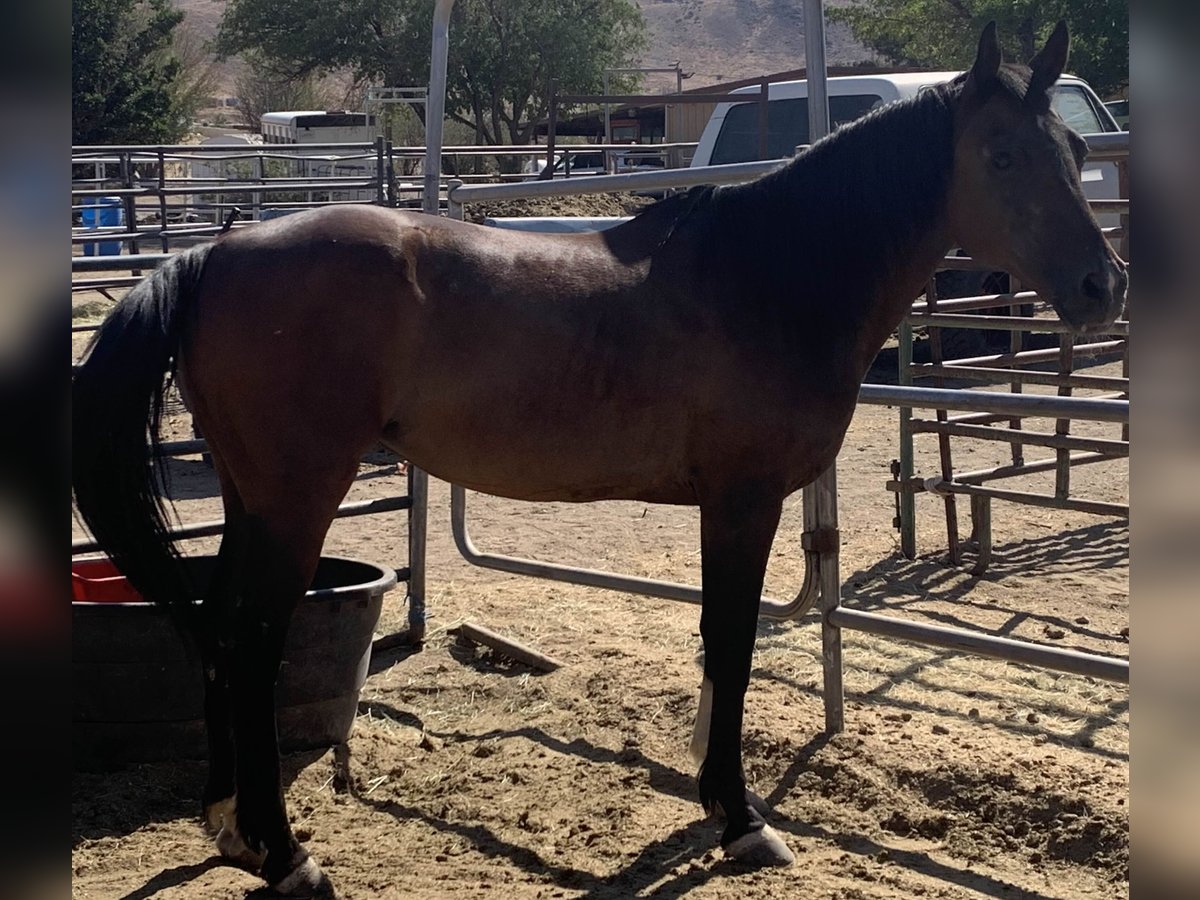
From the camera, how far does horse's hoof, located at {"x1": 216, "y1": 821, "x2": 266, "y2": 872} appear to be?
307 cm

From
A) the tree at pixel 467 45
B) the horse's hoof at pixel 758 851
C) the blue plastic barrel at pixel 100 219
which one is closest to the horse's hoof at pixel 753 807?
the horse's hoof at pixel 758 851

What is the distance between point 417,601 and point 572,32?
35642mm

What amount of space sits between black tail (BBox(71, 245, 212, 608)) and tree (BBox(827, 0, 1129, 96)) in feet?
37.6

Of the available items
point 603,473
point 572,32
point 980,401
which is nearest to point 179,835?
point 603,473

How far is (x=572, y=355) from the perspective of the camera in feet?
10.2

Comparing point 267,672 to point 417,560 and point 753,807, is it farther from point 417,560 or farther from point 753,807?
point 417,560

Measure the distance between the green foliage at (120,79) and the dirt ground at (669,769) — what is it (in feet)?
98.1

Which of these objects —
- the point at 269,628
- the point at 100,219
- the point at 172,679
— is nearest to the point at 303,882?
the point at 269,628

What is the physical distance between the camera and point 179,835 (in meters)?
3.36

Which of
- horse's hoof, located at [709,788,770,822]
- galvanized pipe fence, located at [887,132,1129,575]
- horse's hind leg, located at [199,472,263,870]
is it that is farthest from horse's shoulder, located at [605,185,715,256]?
galvanized pipe fence, located at [887,132,1129,575]

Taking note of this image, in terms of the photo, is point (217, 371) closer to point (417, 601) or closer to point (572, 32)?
point (417, 601)

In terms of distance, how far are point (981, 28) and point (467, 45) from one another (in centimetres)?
2286

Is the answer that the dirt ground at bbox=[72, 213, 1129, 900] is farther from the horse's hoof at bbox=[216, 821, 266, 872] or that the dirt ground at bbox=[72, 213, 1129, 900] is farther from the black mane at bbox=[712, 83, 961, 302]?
the black mane at bbox=[712, 83, 961, 302]
